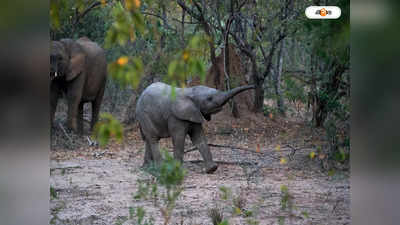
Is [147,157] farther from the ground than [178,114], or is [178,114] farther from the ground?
[178,114]

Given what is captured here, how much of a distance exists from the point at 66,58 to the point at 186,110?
3.84 ft

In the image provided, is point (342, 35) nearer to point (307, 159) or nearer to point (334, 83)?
point (334, 83)

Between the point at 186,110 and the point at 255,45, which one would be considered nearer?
the point at 255,45

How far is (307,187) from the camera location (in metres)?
4.09

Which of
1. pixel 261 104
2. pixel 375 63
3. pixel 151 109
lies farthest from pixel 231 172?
pixel 375 63

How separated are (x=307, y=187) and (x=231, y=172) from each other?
0.55m

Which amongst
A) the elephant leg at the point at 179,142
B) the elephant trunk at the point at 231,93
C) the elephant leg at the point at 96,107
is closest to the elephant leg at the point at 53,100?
the elephant leg at the point at 96,107

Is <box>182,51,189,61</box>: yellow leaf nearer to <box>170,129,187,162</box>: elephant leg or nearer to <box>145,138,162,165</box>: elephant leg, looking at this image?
<box>145,138,162,165</box>: elephant leg

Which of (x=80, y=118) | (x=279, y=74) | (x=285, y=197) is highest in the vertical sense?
(x=279, y=74)

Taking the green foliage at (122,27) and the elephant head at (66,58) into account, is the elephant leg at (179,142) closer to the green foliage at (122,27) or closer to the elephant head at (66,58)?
the elephant head at (66,58)

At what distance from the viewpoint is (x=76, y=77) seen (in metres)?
4.55

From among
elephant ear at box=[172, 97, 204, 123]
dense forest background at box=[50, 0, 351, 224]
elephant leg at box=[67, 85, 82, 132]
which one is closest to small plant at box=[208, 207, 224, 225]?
dense forest background at box=[50, 0, 351, 224]

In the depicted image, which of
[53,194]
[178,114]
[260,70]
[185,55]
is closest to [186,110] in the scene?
[178,114]

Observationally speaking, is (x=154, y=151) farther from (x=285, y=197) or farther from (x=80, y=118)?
(x=285, y=197)
